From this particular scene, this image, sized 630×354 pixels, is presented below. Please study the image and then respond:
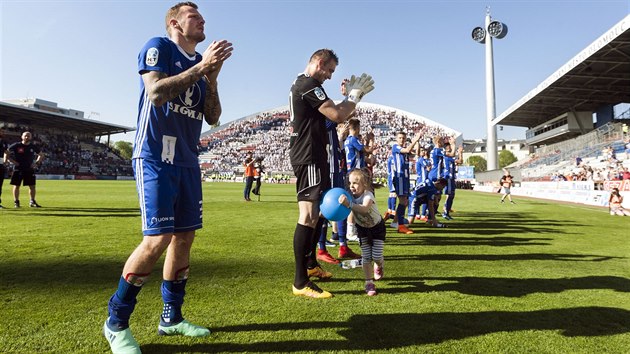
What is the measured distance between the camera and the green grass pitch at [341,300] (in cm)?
257

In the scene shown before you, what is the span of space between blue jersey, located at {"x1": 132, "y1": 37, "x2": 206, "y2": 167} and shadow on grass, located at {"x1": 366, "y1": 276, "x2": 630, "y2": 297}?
7.11ft

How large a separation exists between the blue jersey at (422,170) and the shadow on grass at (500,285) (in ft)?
18.4

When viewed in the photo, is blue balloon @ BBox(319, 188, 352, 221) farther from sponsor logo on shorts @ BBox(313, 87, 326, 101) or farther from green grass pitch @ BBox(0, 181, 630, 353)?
sponsor logo on shorts @ BBox(313, 87, 326, 101)

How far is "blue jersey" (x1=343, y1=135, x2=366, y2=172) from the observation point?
6789 millimetres

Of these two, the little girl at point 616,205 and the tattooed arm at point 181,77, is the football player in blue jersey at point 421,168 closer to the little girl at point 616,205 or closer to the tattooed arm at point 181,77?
the little girl at point 616,205

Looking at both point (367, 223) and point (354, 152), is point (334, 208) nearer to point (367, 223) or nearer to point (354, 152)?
point (367, 223)

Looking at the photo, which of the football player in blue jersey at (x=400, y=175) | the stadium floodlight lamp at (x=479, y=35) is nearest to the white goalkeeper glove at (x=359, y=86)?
the football player in blue jersey at (x=400, y=175)

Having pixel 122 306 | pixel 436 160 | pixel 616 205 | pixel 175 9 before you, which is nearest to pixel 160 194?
pixel 122 306

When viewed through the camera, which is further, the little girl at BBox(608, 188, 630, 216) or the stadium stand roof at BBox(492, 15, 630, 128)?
the stadium stand roof at BBox(492, 15, 630, 128)

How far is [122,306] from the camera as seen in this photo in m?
2.41

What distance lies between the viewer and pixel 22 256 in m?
4.97

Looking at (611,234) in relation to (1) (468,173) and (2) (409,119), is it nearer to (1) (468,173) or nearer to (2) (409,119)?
(1) (468,173)

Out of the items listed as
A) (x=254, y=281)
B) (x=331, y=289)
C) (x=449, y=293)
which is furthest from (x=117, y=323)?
(x=449, y=293)

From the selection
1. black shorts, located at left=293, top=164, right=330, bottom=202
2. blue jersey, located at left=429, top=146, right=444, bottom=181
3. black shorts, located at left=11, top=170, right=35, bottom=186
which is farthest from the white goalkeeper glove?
black shorts, located at left=11, top=170, right=35, bottom=186
